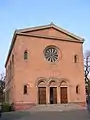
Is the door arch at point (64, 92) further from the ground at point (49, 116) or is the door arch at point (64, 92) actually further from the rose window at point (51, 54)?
the ground at point (49, 116)

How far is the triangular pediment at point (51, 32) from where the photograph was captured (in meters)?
33.0

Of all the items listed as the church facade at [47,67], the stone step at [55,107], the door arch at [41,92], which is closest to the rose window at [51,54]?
the church facade at [47,67]

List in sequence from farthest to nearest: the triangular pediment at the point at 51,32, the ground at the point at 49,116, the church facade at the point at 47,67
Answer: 1. the triangular pediment at the point at 51,32
2. the church facade at the point at 47,67
3. the ground at the point at 49,116

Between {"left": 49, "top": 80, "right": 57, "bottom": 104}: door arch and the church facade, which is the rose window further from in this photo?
{"left": 49, "top": 80, "right": 57, "bottom": 104}: door arch

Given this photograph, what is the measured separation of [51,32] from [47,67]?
17.2 ft

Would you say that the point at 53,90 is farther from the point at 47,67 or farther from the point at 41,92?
the point at 47,67

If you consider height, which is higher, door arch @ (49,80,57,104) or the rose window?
the rose window

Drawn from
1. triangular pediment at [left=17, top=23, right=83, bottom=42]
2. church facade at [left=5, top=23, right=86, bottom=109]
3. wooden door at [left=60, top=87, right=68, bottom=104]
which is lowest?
wooden door at [left=60, top=87, right=68, bottom=104]

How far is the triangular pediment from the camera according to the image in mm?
33000

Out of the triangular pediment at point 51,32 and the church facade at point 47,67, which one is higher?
the triangular pediment at point 51,32

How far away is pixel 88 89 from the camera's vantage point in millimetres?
53875

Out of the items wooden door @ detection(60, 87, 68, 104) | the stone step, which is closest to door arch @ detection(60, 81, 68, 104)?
wooden door @ detection(60, 87, 68, 104)

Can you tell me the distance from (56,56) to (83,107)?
315 inches

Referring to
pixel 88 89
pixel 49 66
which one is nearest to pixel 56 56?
pixel 49 66
